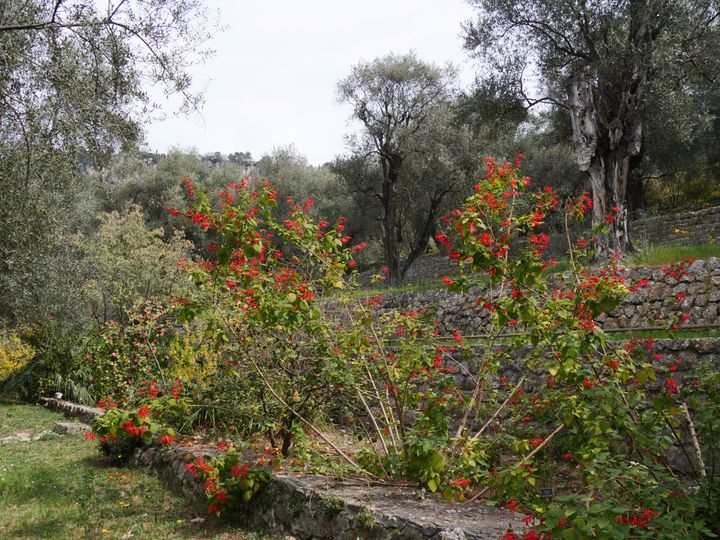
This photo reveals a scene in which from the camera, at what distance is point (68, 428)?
468 inches

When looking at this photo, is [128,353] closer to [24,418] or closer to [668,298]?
[24,418]

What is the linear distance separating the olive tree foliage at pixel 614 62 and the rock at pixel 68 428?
1215 centimetres

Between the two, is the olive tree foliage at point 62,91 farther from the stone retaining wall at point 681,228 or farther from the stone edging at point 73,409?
the stone retaining wall at point 681,228

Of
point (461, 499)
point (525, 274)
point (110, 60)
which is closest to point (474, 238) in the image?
point (525, 274)

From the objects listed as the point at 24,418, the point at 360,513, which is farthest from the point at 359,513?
the point at 24,418

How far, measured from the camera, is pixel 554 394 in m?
5.18

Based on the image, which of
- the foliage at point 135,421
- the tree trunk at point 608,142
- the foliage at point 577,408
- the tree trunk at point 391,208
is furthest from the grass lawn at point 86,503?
the tree trunk at point 391,208

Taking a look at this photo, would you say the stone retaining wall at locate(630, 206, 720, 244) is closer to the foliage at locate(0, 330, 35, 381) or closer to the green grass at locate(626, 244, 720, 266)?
the green grass at locate(626, 244, 720, 266)

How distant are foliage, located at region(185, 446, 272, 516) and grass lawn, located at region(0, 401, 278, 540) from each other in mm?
257

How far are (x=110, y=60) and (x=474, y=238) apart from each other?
5.95 m

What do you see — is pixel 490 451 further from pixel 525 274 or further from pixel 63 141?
pixel 63 141

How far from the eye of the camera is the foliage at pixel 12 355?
1939cm

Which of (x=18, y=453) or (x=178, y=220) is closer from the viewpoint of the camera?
(x=18, y=453)

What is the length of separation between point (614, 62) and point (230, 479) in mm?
12897
